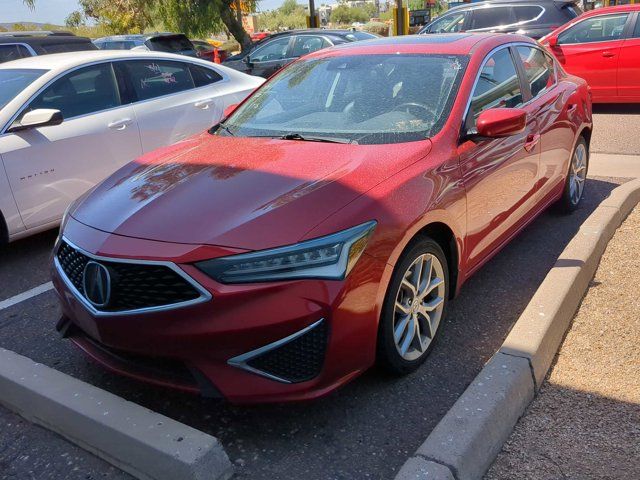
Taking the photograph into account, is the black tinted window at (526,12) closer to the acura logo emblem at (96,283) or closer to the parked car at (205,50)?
the parked car at (205,50)

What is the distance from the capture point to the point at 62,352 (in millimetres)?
3611

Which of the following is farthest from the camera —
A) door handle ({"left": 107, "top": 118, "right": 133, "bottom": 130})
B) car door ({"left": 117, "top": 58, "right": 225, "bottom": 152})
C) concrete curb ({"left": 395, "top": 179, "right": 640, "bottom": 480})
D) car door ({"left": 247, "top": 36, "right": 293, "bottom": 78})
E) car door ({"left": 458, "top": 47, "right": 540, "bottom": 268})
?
car door ({"left": 247, "top": 36, "right": 293, "bottom": 78})

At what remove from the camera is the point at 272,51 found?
1267 centimetres

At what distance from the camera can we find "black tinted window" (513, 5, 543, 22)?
12.5 meters

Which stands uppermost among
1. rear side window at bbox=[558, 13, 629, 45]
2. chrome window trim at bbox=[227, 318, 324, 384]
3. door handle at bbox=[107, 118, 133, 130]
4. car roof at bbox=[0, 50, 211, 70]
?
car roof at bbox=[0, 50, 211, 70]

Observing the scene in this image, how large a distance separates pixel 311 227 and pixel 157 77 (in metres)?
4.10

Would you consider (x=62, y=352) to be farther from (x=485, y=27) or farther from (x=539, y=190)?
(x=485, y=27)

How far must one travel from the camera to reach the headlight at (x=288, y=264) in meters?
2.54

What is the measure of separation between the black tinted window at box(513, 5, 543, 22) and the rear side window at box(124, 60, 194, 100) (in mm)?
8432

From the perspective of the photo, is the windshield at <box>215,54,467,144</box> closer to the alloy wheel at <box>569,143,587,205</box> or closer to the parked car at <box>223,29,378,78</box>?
the alloy wheel at <box>569,143,587,205</box>

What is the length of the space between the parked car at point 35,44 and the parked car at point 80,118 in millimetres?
4146

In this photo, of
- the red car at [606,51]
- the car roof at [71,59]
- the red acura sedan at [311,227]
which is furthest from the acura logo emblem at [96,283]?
the red car at [606,51]

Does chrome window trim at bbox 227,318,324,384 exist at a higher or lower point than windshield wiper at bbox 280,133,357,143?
lower

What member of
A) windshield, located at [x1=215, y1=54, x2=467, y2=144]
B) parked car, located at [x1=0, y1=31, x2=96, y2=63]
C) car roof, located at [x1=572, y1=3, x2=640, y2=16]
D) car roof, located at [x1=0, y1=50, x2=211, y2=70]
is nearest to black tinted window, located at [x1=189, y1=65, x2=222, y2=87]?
car roof, located at [x1=0, y1=50, x2=211, y2=70]
